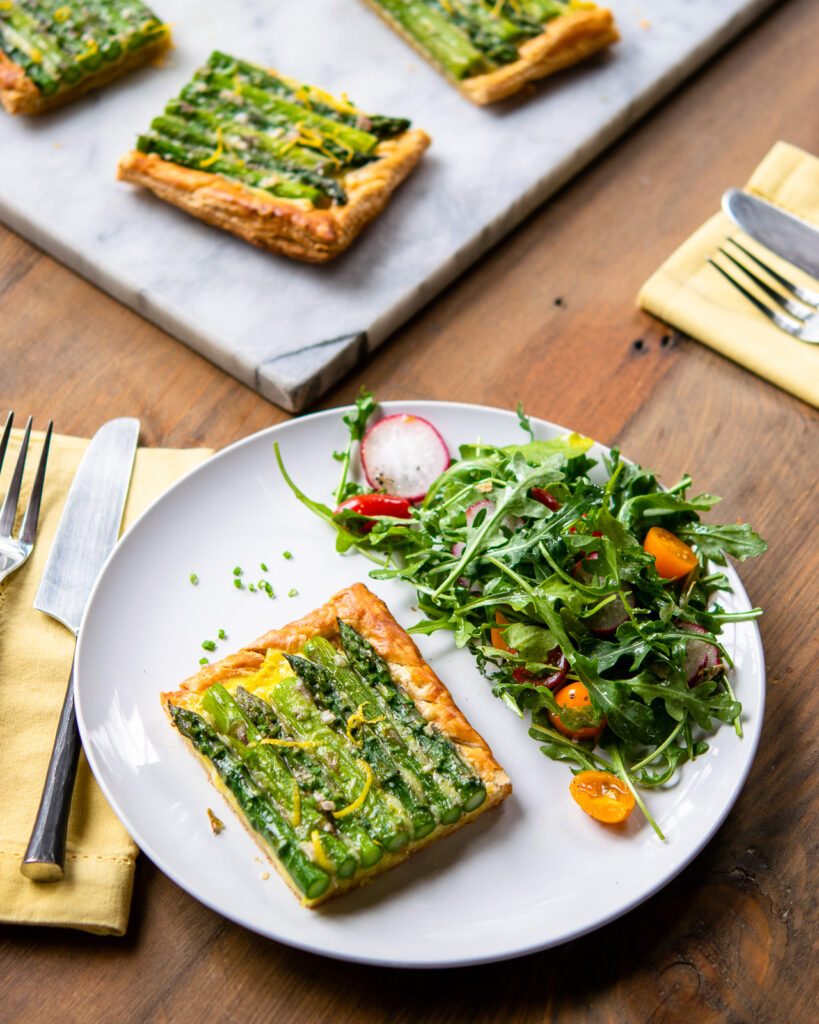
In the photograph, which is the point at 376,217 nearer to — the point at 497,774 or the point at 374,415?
the point at 374,415

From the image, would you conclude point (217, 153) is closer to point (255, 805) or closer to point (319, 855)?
point (255, 805)

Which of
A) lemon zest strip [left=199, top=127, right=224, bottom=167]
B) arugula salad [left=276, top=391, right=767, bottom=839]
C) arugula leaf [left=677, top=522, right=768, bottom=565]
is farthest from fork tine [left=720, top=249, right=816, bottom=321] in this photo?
lemon zest strip [left=199, top=127, right=224, bottom=167]

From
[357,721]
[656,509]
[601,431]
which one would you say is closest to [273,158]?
[601,431]

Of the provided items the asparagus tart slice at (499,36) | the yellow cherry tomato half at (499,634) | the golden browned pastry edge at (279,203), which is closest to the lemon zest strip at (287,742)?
the yellow cherry tomato half at (499,634)

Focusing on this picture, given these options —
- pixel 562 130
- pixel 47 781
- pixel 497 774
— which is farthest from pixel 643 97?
pixel 47 781

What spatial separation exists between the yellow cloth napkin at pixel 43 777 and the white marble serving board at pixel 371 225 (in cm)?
99

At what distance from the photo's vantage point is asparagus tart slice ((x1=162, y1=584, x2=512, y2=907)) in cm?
309

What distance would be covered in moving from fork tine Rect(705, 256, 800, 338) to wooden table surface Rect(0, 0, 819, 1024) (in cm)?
29

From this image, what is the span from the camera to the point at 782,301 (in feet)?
15.6

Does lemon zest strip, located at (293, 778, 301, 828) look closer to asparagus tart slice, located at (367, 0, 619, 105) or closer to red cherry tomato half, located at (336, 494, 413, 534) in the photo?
red cherry tomato half, located at (336, 494, 413, 534)

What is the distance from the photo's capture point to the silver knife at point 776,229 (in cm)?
480

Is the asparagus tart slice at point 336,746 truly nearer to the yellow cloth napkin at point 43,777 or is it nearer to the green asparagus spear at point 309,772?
the green asparagus spear at point 309,772

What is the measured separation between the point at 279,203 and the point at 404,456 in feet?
5.16

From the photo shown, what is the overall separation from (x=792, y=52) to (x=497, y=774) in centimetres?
493
